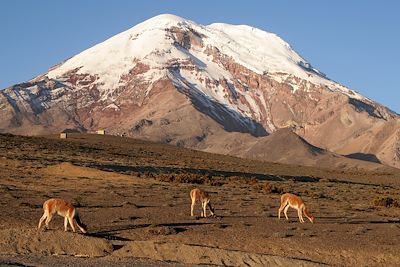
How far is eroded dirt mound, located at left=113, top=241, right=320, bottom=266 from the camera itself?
69.2 ft

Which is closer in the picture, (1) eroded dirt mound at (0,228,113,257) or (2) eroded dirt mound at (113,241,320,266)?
(1) eroded dirt mound at (0,228,113,257)

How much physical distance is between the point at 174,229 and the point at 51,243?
18.0 feet

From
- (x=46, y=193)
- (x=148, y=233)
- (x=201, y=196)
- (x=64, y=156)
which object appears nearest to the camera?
(x=148, y=233)

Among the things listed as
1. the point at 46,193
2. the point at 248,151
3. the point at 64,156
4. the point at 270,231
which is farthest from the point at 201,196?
the point at 248,151

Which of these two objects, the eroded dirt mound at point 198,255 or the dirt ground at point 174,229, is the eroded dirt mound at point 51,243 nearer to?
the dirt ground at point 174,229

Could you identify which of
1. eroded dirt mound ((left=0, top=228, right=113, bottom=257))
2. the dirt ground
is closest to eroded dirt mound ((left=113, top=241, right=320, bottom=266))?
the dirt ground

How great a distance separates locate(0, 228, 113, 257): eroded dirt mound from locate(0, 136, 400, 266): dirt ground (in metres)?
0.03

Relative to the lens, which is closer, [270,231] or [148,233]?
[148,233]

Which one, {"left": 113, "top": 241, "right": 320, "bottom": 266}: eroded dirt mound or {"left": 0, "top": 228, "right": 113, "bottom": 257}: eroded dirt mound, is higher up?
{"left": 0, "top": 228, "right": 113, "bottom": 257}: eroded dirt mound

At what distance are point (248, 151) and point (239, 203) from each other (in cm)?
15905

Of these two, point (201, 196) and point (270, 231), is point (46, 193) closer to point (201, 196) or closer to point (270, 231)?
point (201, 196)

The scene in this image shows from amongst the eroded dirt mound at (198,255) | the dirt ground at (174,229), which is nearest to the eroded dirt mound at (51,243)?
the dirt ground at (174,229)

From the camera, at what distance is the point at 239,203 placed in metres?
36.7

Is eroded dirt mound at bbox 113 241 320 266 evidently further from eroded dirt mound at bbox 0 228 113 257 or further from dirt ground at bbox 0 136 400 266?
eroded dirt mound at bbox 0 228 113 257
